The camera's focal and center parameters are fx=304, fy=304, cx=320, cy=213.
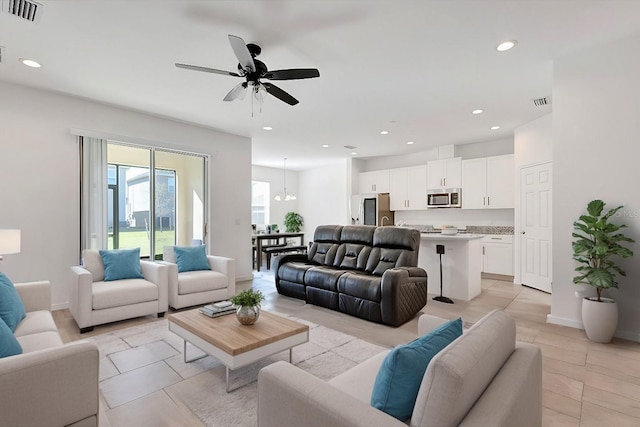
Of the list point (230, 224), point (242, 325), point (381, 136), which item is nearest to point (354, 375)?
point (242, 325)

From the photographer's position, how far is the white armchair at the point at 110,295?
3.20m

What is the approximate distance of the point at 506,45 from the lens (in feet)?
9.48

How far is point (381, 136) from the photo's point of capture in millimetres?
6156

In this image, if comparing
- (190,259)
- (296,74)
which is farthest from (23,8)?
(190,259)

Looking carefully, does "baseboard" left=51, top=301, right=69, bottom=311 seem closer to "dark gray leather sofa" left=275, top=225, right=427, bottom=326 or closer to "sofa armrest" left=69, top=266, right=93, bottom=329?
"sofa armrest" left=69, top=266, right=93, bottom=329

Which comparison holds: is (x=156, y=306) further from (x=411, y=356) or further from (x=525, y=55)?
(x=525, y=55)

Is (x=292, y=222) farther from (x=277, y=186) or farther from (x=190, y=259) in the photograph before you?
(x=190, y=259)

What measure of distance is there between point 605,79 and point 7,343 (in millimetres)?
5164

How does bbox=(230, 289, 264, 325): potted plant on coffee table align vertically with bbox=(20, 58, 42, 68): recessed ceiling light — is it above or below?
below

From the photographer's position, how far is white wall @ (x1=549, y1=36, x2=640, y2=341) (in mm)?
2982

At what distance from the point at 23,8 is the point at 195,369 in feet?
10.0

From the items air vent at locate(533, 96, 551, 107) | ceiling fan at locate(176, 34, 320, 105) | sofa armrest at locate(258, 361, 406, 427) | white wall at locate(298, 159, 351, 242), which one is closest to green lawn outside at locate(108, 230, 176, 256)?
ceiling fan at locate(176, 34, 320, 105)

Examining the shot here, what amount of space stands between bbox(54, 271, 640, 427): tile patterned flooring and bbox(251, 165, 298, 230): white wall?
5693 mm

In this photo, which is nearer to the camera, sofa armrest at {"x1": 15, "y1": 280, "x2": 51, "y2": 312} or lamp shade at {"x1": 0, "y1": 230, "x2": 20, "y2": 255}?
lamp shade at {"x1": 0, "y1": 230, "x2": 20, "y2": 255}
